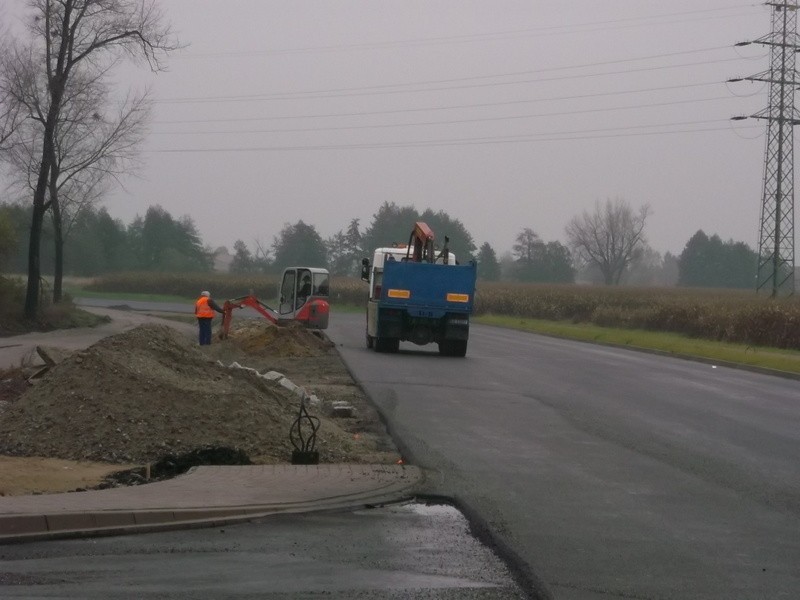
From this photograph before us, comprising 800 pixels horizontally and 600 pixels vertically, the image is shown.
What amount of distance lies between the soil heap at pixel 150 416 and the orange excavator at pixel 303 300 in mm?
19139

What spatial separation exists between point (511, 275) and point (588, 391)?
7817 cm

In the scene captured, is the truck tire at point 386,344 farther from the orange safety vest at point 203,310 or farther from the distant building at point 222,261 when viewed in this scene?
the distant building at point 222,261

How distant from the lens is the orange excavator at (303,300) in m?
36.0

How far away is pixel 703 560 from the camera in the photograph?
7.61 meters

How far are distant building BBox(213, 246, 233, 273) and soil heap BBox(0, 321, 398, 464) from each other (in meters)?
50.3

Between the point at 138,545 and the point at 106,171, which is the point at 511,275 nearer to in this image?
the point at 106,171

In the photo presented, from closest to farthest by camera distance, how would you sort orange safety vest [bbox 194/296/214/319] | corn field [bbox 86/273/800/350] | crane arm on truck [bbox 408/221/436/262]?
1. orange safety vest [bbox 194/296/214/319]
2. crane arm on truck [bbox 408/221/436/262]
3. corn field [bbox 86/273/800/350]

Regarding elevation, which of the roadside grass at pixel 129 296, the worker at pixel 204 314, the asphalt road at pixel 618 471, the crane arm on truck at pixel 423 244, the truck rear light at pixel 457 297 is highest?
the crane arm on truck at pixel 423 244

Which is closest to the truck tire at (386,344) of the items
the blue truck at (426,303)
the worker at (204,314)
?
the blue truck at (426,303)

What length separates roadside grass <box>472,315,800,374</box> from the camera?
99.7 ft

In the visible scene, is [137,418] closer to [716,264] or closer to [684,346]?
[684,346]

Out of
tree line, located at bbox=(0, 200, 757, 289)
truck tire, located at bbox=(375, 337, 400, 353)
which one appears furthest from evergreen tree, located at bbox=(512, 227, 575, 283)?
truck tire, located at bbox=(375, 337, 400, 353)

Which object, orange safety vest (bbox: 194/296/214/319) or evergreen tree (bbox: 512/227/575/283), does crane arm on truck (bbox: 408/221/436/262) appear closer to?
orange safety vest (bbox: 194/296/214/319)

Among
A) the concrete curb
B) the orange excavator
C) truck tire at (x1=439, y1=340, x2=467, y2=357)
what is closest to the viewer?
the concrete curb
